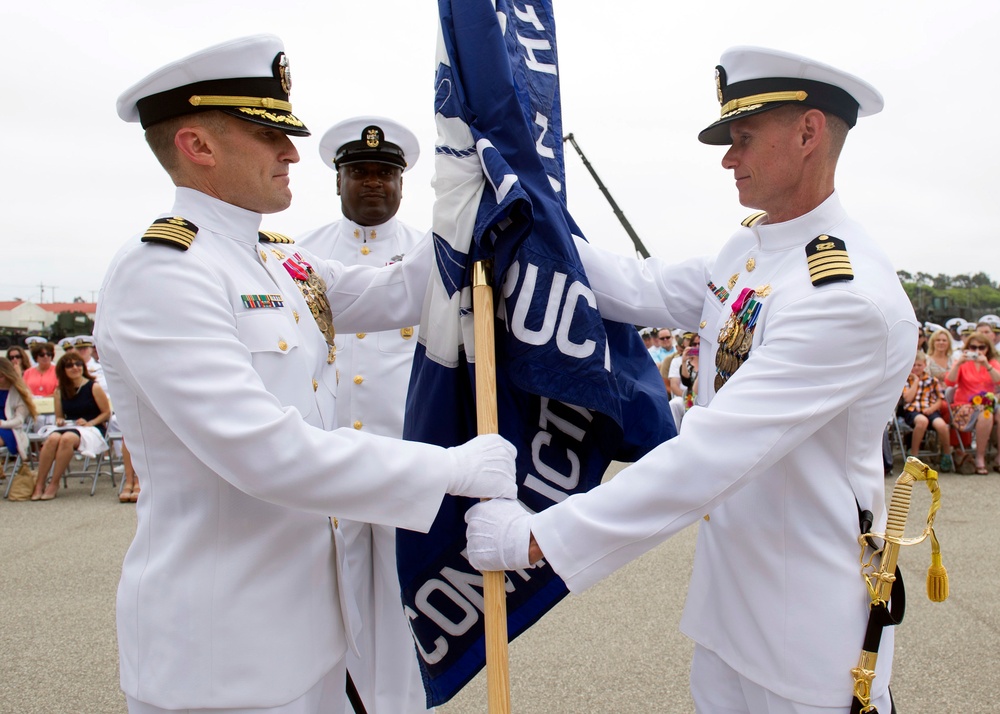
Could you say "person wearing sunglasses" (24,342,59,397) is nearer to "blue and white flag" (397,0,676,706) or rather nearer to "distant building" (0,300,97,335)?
"blue and white flag" (397,0,676,706)

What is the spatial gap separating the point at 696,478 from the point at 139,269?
4.38 ft

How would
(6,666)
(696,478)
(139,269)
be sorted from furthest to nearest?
(6,666) < (696,478) < (139,269)

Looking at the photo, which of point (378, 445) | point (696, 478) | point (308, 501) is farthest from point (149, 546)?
point (696, 478)

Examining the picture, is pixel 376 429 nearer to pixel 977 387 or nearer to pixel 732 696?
pixel 732 696

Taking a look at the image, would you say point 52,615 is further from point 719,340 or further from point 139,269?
point 719,340

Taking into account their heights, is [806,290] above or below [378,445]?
above

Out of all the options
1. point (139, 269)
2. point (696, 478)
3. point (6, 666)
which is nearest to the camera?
point (139, 269)

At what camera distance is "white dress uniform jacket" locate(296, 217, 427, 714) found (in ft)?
10.4

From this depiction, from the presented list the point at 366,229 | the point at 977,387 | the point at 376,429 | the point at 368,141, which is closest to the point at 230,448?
the point at 376,429

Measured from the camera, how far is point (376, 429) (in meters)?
3.37

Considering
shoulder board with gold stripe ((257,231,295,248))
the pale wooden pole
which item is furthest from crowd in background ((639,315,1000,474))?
the pale wooden pole

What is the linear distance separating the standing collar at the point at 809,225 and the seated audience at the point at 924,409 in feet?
23.2

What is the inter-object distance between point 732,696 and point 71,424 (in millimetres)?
8325

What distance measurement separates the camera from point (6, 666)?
386cm
